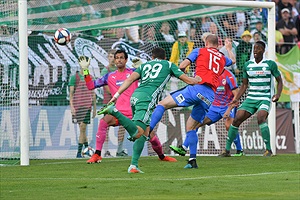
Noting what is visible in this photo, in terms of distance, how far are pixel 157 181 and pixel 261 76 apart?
22.6 feet

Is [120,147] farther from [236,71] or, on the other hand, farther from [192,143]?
[192,143]

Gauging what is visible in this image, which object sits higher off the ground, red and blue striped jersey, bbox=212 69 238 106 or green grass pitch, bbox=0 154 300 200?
red and blue striped jersey, bbox=212 69 238 106

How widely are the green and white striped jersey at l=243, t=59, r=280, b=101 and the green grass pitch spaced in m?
2.22

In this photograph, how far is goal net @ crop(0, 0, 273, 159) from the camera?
18812mm

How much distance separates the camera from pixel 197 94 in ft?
46.8

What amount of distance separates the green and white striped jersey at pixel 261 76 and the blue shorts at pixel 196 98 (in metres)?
3.43

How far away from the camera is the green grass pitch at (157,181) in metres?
9.68

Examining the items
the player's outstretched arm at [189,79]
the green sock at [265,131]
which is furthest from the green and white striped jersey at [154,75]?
the green sock at [265,131]

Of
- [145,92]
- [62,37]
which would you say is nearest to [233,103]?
[62,37]

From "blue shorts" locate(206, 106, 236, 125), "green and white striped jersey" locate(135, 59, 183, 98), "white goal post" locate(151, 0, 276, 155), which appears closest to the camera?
"green and white striped jersey" locate(135, 59, 183, 98)

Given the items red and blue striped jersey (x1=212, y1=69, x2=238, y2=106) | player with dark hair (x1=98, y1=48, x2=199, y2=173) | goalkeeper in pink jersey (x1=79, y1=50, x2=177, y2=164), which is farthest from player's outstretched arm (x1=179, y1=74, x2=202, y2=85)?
red and blue striped jersey (x1=212, y1=69, x2=238, y2=106)

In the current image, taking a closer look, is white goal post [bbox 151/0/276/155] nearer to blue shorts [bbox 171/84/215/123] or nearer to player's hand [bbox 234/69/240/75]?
player's hand [bbox 234/69/240/75]

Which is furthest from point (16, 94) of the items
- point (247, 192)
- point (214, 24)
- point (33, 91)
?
point (247, 192)

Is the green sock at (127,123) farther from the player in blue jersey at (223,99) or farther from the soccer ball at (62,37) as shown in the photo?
the player in blue jersey at (223,99)
